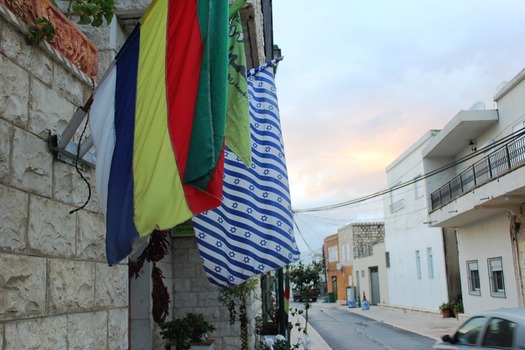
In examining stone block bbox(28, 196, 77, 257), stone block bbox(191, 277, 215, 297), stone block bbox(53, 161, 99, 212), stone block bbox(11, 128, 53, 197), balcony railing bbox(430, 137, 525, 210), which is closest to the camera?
stone block bbox(11, 128, 53, 197)

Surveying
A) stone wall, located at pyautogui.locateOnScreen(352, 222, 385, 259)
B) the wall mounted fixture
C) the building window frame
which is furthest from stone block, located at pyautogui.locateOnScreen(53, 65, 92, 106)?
stone wall, located at pyautogui.locateOnScreen(352, 222, 385, 259)

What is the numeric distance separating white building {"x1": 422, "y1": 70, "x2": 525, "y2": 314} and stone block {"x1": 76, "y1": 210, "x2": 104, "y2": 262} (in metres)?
13.0

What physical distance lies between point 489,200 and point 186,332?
493 inches

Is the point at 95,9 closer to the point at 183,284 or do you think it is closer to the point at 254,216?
the point at 254,216

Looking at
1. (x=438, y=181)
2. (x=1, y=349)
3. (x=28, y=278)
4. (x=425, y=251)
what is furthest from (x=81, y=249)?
(x=425, y=251)

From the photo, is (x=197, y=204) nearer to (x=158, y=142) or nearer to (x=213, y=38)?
(x=158, y=142)

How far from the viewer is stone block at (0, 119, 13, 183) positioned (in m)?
2.90

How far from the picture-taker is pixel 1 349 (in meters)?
2.76

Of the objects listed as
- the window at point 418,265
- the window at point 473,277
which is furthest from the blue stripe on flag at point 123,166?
the window at point 418,265

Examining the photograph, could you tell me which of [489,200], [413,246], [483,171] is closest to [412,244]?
[413,246]

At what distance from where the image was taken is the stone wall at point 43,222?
9.66 ft

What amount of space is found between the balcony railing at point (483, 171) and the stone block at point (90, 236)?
45.7ft

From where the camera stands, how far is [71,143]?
363 centimetres

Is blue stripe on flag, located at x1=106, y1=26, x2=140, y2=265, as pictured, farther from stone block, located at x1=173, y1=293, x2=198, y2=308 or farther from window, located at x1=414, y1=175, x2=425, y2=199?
window, located at x1=414, y1=175, x2=425, y2=199
